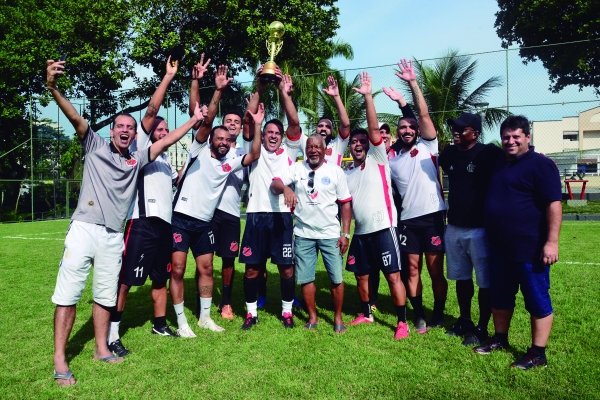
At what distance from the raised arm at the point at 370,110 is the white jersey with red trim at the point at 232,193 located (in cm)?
170

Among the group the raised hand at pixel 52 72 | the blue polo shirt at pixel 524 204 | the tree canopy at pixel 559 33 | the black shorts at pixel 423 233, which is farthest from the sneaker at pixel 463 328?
the tree canopy at pixel 559 33

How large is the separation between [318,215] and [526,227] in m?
2.11

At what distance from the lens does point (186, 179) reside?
5391 mm

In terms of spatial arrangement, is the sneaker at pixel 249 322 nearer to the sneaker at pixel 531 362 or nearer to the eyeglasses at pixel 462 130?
the sneaker at pixel 531 362

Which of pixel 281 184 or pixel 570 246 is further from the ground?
pixel 281 184

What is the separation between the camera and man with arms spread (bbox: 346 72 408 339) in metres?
5.18

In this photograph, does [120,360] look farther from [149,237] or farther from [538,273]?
[538,273]

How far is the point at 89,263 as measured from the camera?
13.8 feet

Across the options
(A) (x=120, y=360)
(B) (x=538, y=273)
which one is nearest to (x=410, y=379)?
(B) (x=538, y=273)

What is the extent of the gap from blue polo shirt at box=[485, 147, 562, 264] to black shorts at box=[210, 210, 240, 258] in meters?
3.06

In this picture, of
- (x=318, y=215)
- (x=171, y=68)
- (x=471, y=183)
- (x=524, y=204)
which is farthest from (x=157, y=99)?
(x=524, y=204)

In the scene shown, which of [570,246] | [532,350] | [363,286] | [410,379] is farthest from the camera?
[570,246]

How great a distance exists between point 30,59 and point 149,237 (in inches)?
921

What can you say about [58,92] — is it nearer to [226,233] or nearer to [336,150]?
[226,233]
